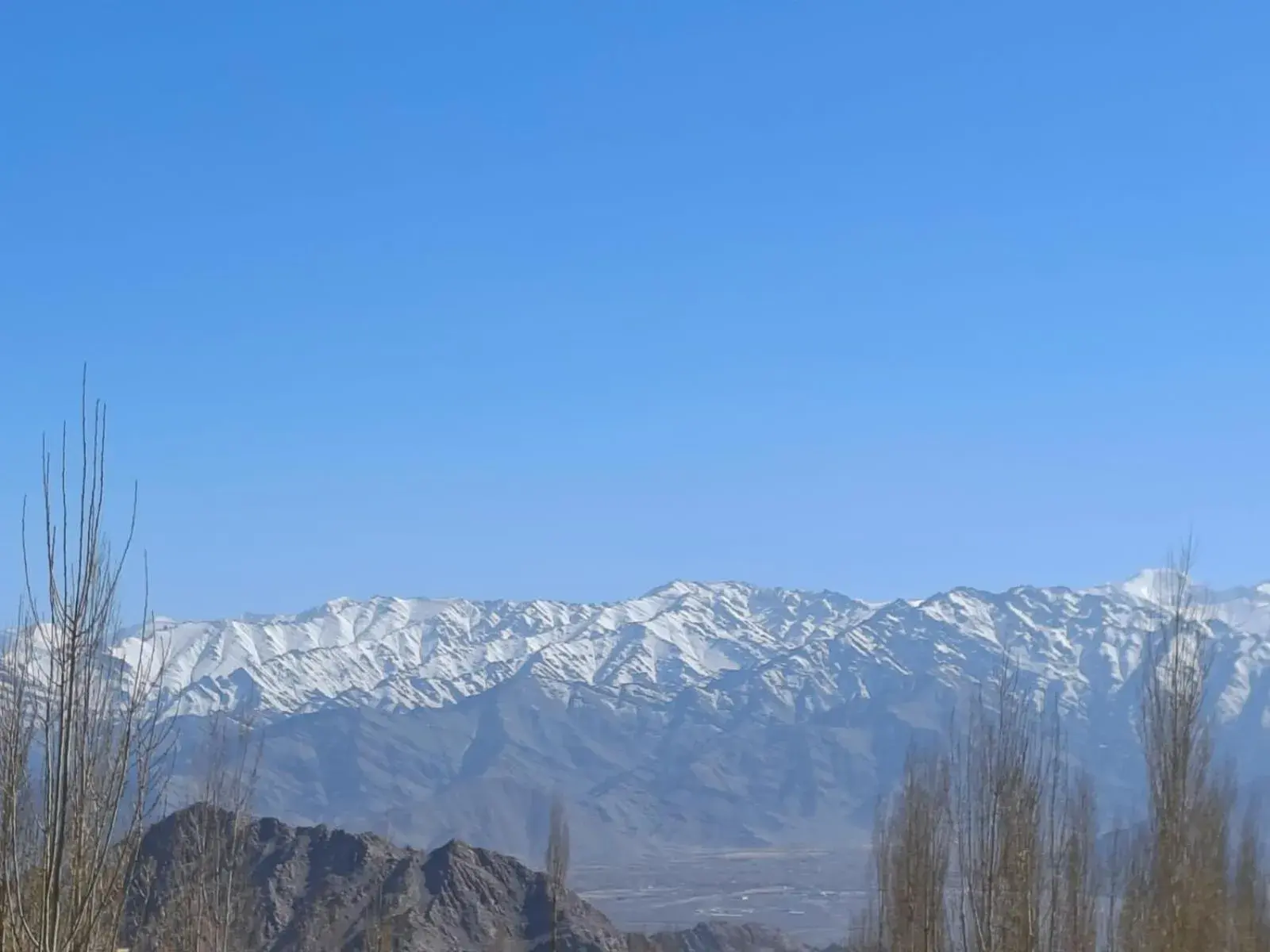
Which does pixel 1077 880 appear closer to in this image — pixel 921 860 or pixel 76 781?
pixel 921 860

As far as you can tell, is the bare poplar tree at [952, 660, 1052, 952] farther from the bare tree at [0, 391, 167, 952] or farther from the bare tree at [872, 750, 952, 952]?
the bare tree at [0, 391, 167, 952]

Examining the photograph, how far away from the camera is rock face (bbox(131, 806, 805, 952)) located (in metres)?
90.7

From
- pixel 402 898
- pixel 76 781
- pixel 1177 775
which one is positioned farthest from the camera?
pixel 402 898

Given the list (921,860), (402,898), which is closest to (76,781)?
(921,860)

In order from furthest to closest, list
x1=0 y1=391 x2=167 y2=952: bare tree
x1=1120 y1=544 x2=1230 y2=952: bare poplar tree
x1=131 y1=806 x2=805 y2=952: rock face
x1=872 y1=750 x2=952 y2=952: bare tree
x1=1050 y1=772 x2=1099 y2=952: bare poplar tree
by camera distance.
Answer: x1=131 y1=806 x2=805 y2=952: rock face
x1=872 y1=750 x2=952 y2=952: bare tree
x1=1050 y1=772 x2=1099 y2=952: bare poplar tree
x1=1120 y1=544 x2=1230 y2=952: bare poplar tree
x1=0 y1=391 x2=167 y2=952: bare tree

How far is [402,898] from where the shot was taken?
93062mm

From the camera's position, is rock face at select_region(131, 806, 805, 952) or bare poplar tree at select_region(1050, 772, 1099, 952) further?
rock face at select_region(131, 806, 805, 952)

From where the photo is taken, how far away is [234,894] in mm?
35875

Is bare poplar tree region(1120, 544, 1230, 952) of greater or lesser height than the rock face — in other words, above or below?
above

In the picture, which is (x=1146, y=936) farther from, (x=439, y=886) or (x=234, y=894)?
(x=439, y=886)

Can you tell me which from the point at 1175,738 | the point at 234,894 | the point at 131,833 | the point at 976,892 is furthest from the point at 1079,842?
the point at 131,833

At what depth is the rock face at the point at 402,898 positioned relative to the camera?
90.7 meters

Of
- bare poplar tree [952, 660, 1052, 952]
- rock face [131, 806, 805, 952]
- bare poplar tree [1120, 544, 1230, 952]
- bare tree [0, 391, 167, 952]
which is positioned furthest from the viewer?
rock face [131, 806, 805, 952]

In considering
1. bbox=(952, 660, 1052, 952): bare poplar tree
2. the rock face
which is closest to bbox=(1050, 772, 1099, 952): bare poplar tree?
bbox=(952, 660, 1052, 952): bare poplar tree
